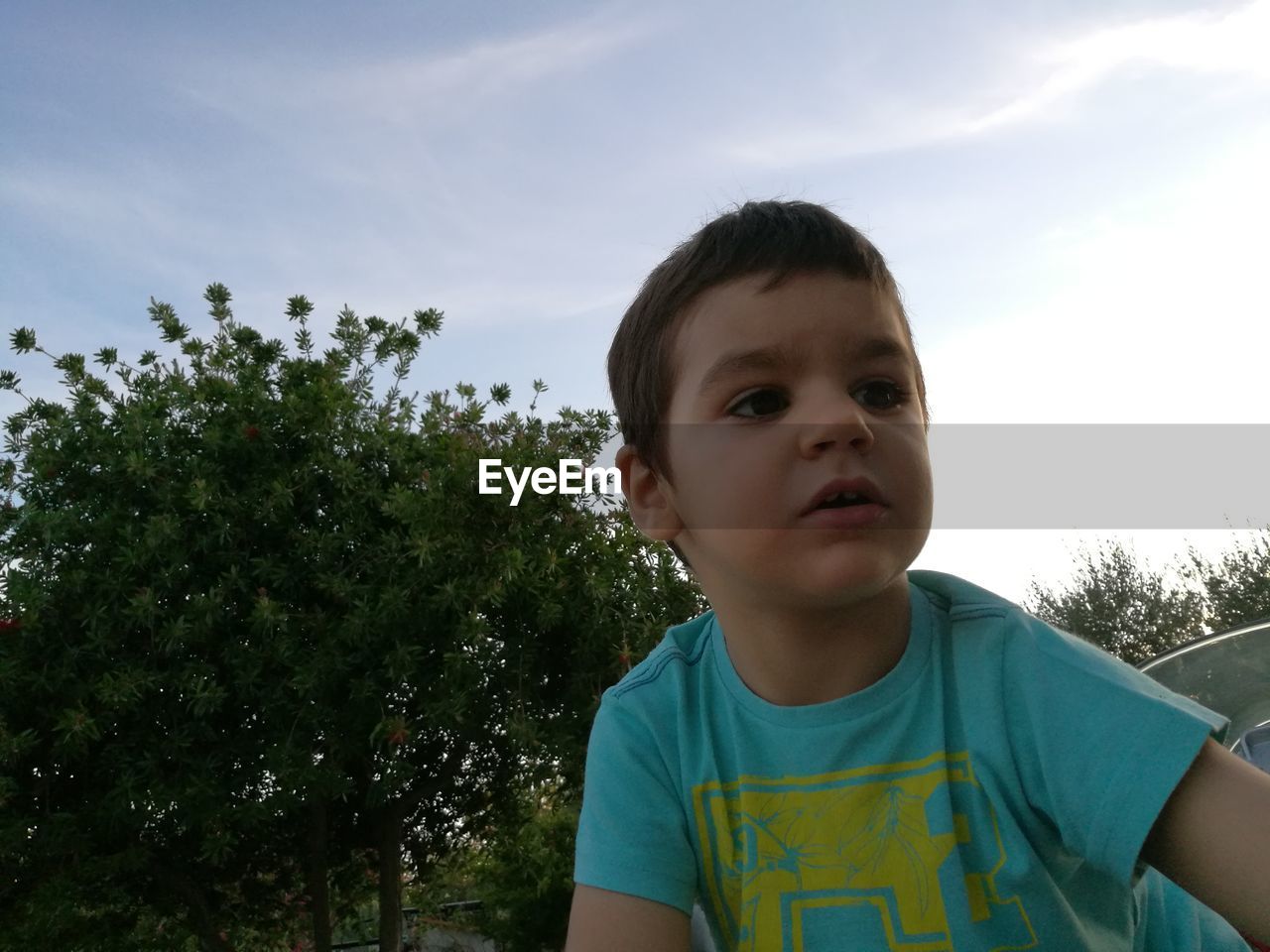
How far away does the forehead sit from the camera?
1097 millimetres

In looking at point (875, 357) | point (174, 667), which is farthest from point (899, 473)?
point (174, 667)

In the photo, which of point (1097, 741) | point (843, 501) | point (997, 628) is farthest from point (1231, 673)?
point (843, 501)

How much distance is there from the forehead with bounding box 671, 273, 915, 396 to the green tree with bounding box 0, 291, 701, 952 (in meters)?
3.00

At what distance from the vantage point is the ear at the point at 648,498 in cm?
133

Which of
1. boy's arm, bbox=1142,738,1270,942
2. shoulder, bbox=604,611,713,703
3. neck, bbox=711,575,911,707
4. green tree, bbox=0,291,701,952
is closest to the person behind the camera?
boy's arm, bbox=1142,738,1270,942

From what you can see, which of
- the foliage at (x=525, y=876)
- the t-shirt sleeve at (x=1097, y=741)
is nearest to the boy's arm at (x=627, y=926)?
the t-shirt sleeve at (x=1097, y=741)

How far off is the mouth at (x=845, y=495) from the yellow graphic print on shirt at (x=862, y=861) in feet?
0.91

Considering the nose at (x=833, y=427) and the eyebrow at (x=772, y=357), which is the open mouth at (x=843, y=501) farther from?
the eyebrow at (x=772, y=357)

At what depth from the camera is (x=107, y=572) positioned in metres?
4.50

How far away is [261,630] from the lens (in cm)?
434

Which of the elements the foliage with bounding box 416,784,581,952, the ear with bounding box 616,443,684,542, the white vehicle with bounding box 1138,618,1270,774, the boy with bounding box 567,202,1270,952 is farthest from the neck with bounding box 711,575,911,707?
the foliage with bounding box 416,784,581,952

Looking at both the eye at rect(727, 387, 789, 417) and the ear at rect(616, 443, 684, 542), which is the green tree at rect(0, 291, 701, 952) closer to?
the ear at rect(616, 443, 684, 542)

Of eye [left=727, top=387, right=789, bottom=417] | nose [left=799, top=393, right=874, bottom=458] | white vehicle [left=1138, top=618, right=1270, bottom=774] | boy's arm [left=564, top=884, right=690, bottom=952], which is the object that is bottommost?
boy's arm [left=564, top=884, right=690, bottom=952]

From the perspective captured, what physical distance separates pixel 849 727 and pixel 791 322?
45 cm
